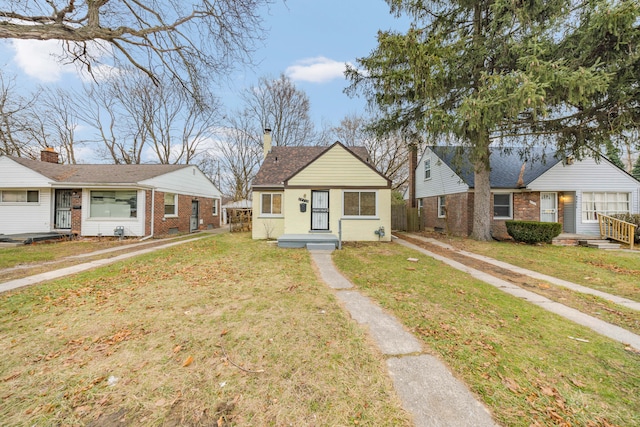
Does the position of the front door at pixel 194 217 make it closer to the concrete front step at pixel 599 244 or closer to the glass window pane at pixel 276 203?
the glass window pane at pixel 276 203

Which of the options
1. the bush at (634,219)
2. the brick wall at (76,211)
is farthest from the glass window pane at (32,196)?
the bush at (634,219)

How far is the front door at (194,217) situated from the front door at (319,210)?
35.0 ft

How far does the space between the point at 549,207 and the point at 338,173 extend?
41.5ft

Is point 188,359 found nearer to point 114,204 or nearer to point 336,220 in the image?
point 336,220

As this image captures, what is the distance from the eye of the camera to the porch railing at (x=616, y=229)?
1183cm

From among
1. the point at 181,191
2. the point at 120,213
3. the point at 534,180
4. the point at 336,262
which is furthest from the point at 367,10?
the point at 120,213

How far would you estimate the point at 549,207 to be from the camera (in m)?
14.3

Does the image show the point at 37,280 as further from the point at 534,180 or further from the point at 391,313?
the point at 534,180

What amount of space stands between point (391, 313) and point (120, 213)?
1551 cm

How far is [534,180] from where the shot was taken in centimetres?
1389

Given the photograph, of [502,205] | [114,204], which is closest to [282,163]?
[114,204]

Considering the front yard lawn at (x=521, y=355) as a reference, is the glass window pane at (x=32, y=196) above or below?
above

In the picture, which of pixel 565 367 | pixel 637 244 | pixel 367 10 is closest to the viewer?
pixel 565 367

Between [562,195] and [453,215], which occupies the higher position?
[562,195]
